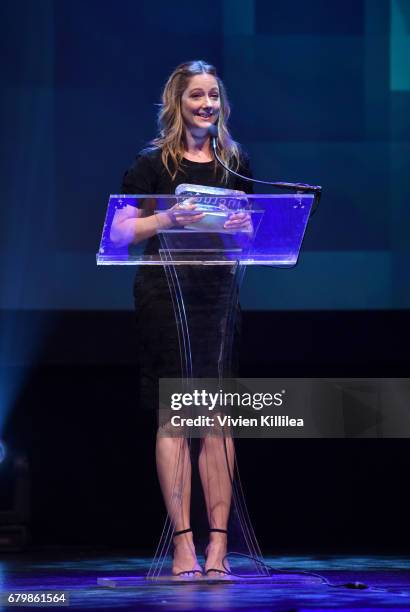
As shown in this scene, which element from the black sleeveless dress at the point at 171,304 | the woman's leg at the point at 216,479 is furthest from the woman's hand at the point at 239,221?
the woman's leg at the point at 216,479

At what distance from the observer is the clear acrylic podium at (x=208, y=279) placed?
2555mm

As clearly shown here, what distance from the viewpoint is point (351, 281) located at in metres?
4.03

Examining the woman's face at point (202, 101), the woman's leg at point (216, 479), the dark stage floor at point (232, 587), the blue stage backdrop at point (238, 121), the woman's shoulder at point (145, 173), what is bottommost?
the dark stage floor at point (232, 587)

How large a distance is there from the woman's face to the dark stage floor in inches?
42.9

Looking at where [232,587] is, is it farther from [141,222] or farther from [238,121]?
[238,121]

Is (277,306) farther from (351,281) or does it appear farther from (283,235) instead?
(283,235)

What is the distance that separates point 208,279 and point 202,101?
1.43 feet

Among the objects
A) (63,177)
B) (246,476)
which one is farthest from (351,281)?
(63,177)

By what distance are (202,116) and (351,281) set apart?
1.49 meters

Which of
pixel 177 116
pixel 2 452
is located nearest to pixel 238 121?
pixel 177 116

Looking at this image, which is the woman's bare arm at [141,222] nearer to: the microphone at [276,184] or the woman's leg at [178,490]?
the microphone at [276,184]

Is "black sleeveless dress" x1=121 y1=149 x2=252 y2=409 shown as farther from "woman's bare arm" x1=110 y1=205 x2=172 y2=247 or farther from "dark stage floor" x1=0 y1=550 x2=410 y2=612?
"dark stage floor" x1=0 y1=550 x2=410 y2=612

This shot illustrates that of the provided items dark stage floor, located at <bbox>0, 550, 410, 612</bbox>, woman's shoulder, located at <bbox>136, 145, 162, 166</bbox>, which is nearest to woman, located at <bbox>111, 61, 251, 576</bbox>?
woman's shoulder, located at <bbox>136, 145, 162, 166</bbox>

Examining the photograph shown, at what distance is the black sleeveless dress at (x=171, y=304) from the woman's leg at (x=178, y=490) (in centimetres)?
12
